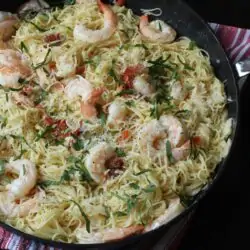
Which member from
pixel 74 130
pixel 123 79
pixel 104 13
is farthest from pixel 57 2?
pixel 74 130

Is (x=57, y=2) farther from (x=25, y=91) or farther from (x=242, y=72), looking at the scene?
(x=242, y=72)

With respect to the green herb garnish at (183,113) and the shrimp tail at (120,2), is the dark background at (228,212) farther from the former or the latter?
the shrimp tail at (120,2)

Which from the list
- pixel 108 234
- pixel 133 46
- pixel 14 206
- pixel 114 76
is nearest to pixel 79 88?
pixel 114 76

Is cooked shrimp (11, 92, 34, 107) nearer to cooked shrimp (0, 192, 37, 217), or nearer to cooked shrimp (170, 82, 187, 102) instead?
cooked shrimp (0, 192, 37, 217)

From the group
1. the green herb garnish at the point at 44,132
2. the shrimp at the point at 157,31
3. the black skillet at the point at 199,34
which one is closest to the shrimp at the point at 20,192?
the green herb garnish at the point at 44,132

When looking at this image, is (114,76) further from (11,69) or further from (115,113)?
(11,69)

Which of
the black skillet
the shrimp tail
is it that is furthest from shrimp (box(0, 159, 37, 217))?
the shrimp tail
